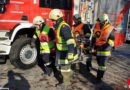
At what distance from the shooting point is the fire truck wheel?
3760mm

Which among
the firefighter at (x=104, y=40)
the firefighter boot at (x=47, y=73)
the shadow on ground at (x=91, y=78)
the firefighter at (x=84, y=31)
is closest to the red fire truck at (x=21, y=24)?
the firefighter boot at (x=47, y=73)

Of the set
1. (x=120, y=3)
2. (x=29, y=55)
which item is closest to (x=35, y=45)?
(x=29, y=55)

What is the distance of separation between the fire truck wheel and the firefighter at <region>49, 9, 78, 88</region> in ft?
4.57

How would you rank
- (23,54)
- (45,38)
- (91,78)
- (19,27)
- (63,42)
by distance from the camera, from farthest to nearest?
(23,54) → (19,27) → (91,78) → (45,38) → (63,42)

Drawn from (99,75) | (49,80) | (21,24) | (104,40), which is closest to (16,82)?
(49,80)

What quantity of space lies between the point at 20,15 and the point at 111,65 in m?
3.46

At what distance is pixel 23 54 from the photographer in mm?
3914

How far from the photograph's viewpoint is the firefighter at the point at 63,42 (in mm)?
2609

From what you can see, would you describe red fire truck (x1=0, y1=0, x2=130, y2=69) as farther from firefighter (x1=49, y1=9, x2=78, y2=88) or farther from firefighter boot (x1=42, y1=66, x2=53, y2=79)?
firefighter (x1=49, y1=9, x2=78, y2=88)

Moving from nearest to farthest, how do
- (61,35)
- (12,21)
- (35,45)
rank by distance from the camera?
(61,35) → (12,21) → (35,45)

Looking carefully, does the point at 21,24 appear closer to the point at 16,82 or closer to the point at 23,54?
the point at 23,54

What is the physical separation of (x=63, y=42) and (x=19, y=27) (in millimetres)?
1670

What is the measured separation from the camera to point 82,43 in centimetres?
395

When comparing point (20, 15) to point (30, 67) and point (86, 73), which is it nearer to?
point (30, 67)
